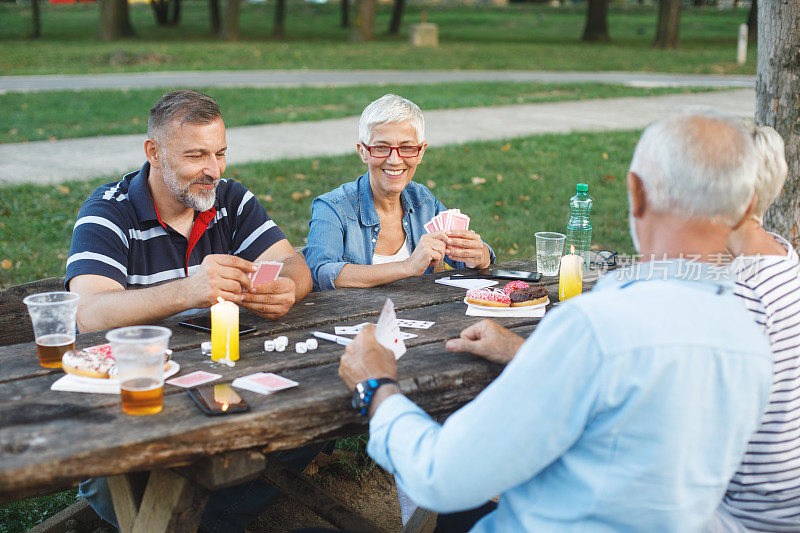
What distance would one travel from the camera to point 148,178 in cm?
332

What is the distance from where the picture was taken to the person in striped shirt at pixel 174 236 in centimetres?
274

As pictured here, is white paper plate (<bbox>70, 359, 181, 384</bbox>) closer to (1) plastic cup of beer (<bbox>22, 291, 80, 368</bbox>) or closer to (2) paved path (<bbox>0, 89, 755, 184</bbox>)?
(1) plastic cup of beer (<bbox>22, 291, 80, 368</bbox>)

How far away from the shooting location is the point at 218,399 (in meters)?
2.06

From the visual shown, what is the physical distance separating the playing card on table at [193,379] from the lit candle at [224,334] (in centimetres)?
12

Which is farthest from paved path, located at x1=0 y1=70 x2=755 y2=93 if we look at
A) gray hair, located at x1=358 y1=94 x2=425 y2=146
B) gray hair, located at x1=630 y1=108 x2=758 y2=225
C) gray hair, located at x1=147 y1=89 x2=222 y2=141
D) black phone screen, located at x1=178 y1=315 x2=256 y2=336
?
gray hair, located at x1=630 y1=108 x2=758 y2=225

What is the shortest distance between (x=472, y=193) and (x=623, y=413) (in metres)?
6.65

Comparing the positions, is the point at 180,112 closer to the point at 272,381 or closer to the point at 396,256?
the point at 396,256

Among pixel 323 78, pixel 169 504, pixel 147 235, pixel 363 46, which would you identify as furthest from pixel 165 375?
pixel 363 46

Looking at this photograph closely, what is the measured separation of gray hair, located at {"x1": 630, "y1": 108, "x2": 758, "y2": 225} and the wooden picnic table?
90cm

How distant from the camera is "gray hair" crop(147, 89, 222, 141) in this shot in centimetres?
321

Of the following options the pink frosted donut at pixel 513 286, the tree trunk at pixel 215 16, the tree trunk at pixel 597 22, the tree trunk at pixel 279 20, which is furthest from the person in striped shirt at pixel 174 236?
the tree trunk at pixel 215 16

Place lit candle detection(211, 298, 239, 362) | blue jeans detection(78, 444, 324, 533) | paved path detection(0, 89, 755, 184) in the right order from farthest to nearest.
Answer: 1. paved path detection(0, 89, 755, 184)
2. blue jeans detection(78, 444, 324, 533)
3. lit candle detection(211, 298, 239, 362)

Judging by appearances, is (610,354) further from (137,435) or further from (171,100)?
(171,100)

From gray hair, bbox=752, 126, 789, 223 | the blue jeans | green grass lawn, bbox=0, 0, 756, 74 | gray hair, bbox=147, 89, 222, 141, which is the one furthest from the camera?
green grass lawn, bbox=0, 0, 756, 74
